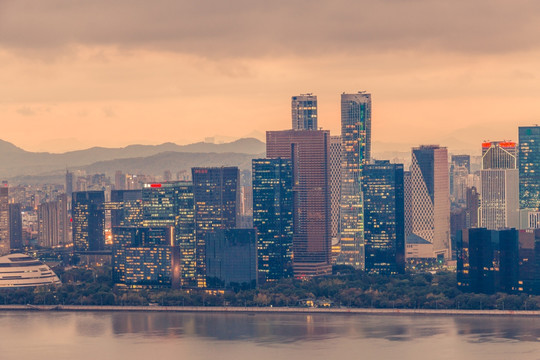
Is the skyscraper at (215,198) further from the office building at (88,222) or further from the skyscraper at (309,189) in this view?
the office building at (88,222)

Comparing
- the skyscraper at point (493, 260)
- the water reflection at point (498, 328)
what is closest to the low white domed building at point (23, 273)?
the skyscraper at point (493, 260)

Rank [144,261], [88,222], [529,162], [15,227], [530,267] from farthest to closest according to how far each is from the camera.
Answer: [15,227]
[88,222]
[529,162]
[144,261]
[530,267]

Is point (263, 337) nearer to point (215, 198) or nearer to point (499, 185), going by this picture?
point (215, 198)

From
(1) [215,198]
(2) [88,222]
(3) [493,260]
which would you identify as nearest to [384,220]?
(1) [215,198]

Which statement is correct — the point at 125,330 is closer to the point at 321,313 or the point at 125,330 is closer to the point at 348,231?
the point at 321,313

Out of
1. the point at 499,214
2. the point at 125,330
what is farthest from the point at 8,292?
the point at 499,214

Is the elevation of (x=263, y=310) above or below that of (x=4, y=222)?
below

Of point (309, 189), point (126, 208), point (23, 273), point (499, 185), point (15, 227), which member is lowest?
point (23, 273)
